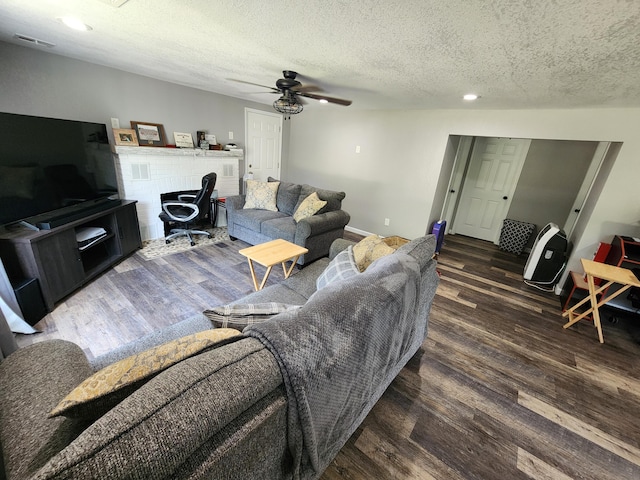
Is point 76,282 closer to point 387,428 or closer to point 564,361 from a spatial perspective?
point 387,428

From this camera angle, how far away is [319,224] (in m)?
3.30

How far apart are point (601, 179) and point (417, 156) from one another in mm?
2096

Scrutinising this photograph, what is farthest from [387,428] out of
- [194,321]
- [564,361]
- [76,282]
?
[76,282]

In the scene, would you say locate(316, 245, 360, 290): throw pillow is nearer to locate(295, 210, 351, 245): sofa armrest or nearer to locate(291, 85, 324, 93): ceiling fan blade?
locate(295, 210, 351, 245): sofa armrest

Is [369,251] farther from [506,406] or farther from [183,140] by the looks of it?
[183,140]

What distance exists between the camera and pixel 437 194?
13.3 feet

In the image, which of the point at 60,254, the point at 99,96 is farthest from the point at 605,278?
the point at 99,96

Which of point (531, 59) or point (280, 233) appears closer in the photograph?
point (531, 59)

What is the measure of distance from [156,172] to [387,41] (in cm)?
343

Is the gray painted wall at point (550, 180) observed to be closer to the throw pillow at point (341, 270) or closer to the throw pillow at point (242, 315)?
the throw pillow at point (341, 270)

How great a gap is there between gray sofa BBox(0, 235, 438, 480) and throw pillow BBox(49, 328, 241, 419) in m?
0.05

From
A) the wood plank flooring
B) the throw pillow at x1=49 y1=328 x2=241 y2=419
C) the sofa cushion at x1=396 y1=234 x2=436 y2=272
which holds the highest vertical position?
the sofa cushion at x1=396 y1=234 x2=436 y2=272

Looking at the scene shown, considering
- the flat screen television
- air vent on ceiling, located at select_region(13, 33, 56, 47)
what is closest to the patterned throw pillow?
the flat screen television

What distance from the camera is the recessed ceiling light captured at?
1.81 meters
